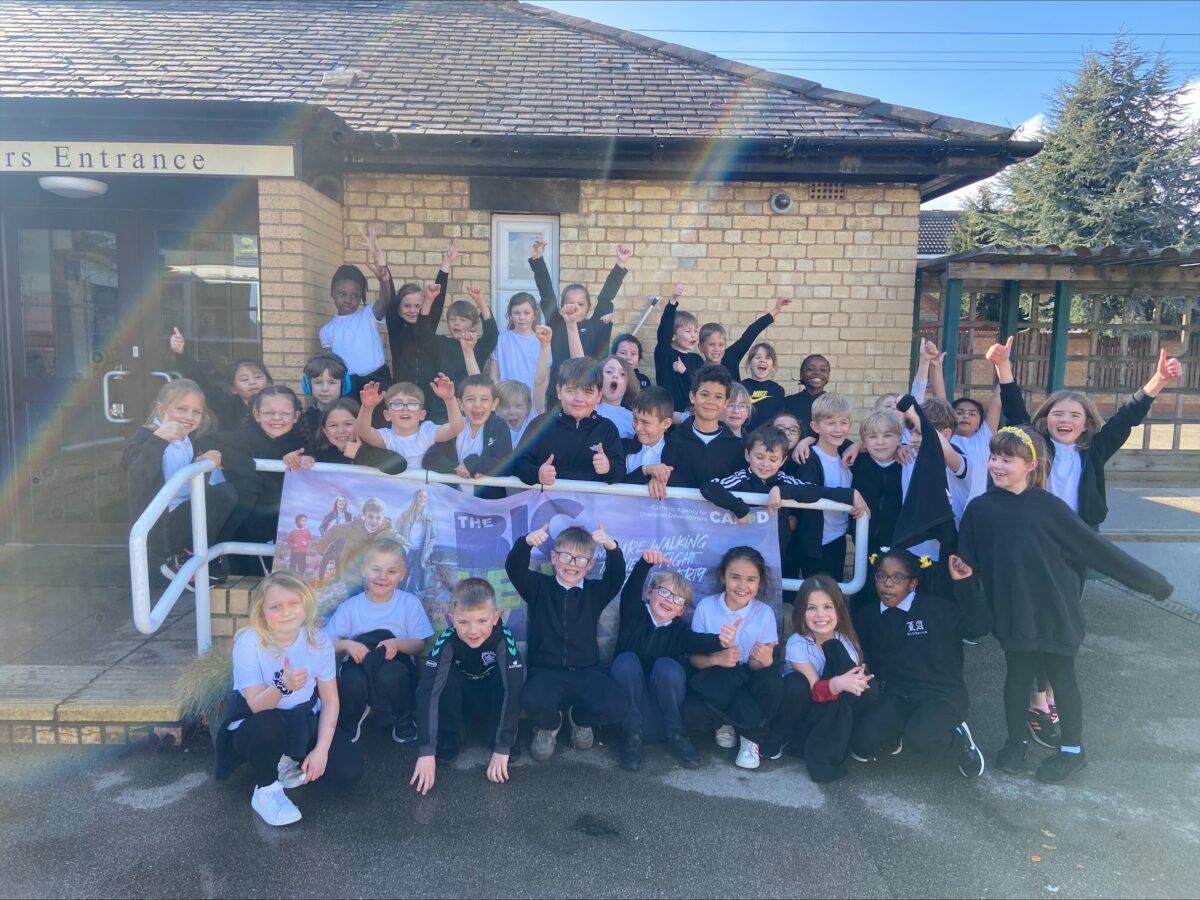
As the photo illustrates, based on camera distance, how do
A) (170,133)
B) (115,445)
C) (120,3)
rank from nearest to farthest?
1. (170,133)
2. (115,445)
3. (120,3)

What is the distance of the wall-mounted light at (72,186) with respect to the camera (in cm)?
506

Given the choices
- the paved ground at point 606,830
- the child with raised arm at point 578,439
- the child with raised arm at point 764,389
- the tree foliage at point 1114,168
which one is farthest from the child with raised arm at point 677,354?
the tree foliage at point 1114,168

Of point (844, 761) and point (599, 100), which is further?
point (599, 100)

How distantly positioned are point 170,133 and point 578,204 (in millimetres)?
2836

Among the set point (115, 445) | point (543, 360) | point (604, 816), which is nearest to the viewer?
point (604, 816)

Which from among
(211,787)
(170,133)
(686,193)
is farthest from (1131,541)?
(170,133)

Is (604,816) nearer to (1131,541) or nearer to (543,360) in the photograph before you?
(543,360)

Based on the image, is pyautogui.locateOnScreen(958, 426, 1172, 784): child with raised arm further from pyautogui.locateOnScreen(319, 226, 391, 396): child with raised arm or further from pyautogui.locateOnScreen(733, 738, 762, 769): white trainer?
pyautogui.locateOnScreen(319, 226, 391, 396): child with raised arm

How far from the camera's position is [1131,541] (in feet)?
22.3

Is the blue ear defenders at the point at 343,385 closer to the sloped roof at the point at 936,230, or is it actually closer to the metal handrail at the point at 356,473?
the metal handrail at the point at 356,473

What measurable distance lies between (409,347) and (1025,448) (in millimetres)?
3648

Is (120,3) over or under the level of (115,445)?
over

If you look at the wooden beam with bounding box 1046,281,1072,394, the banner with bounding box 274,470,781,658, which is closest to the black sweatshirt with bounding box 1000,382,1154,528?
the banner with bounding box 274,470,781,658

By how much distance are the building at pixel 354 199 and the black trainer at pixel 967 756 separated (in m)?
3.47
